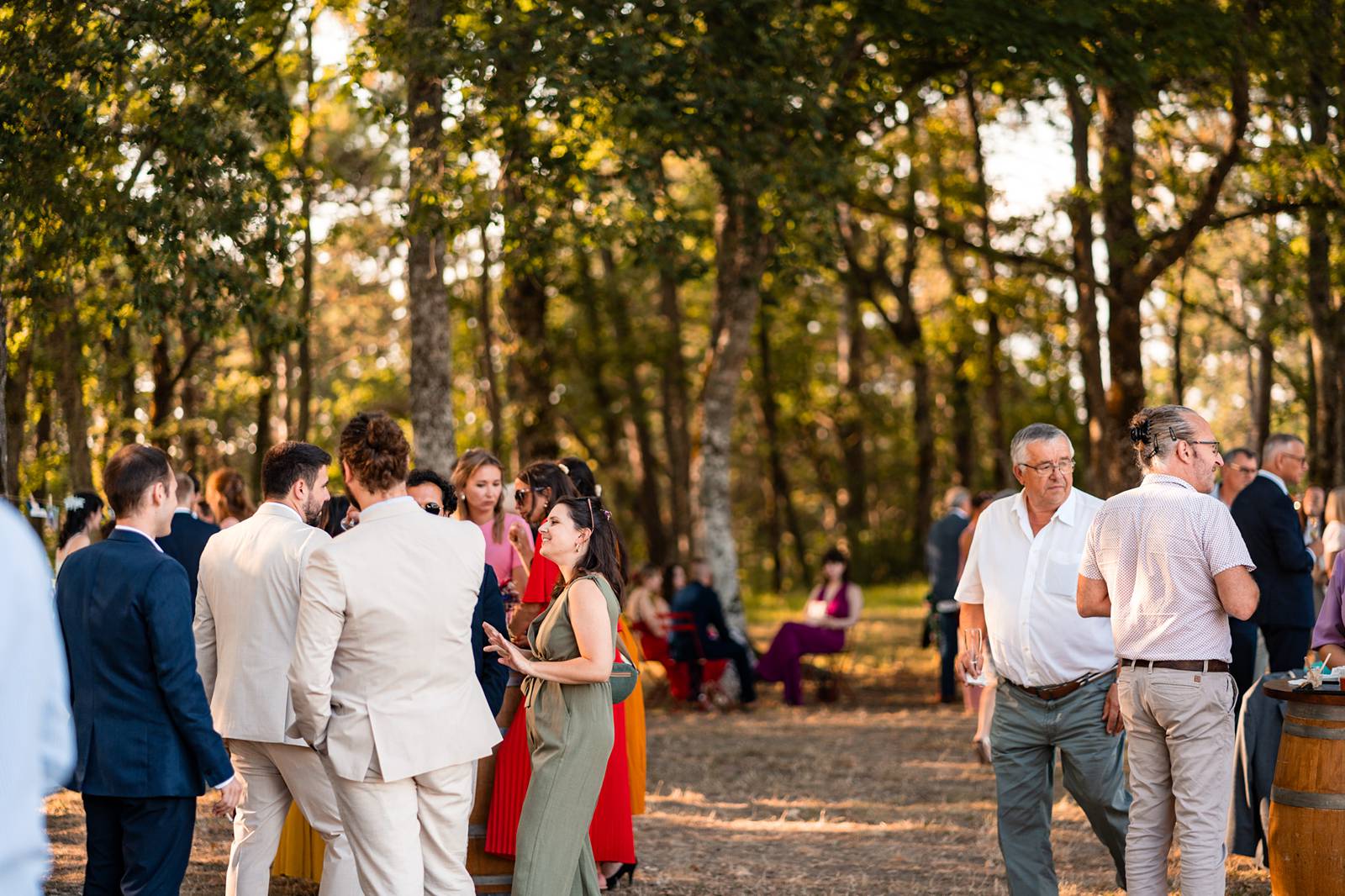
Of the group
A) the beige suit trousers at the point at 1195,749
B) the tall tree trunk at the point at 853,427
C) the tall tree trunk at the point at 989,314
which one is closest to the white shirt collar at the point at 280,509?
the beige suit trousers at the point at 1195,749

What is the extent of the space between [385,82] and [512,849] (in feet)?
40.8

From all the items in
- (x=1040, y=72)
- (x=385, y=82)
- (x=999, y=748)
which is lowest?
(x=999, y=748)

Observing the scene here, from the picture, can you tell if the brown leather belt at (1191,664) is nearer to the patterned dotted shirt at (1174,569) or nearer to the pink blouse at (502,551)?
the patterned dotted shirt at (1174,569)

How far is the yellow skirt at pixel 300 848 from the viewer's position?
251 inches

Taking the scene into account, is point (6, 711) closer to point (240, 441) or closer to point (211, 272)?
point (211, 272)

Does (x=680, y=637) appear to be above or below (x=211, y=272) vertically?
below

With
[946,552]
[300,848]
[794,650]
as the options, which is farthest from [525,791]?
[794,650]

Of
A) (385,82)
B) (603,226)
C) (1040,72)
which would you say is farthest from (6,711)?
(385,82)

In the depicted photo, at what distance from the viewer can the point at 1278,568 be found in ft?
24.0

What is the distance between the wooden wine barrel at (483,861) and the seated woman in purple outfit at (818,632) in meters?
8.62

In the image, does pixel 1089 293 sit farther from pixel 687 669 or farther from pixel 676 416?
pixel 676 416

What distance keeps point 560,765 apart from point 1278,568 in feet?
13.8

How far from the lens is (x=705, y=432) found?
16.2 meters

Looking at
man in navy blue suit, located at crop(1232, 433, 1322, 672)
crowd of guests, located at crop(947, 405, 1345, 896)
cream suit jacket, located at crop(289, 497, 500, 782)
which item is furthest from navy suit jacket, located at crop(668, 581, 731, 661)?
cream suit jacket, located at crop(289, 497, 500, 782)
